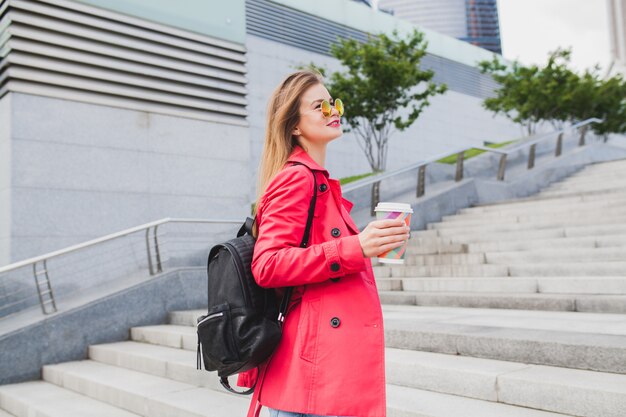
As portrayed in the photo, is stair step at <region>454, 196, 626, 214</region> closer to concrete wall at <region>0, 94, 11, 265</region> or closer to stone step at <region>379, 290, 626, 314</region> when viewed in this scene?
stone step at <region>379, 290, 626, 314</region>

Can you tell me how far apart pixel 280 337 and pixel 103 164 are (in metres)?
7.59

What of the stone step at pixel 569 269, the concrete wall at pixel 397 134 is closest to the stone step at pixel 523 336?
the stone step at pixel 569 269

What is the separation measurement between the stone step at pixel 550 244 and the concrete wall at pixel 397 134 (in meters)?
7.72

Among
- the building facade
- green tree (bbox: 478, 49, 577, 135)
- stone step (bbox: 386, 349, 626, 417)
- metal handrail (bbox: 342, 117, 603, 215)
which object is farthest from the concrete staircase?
green tree (bbox: 478, 49, 577, 135)

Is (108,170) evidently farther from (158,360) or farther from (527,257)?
(527,257)

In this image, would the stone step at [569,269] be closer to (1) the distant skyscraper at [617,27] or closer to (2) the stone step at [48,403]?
(2) the stone step at [48,403]

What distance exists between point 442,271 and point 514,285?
130 centimetres

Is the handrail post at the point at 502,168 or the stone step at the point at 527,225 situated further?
the handrail post at the point at 502,168

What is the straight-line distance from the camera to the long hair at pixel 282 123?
6.40ft

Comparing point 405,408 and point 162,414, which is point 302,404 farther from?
point 162,414

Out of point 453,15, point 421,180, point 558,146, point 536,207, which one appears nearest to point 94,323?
point 421,180

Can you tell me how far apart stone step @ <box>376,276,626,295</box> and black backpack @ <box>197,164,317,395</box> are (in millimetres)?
4551

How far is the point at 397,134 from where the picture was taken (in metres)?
22.2

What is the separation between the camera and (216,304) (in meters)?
1.80
